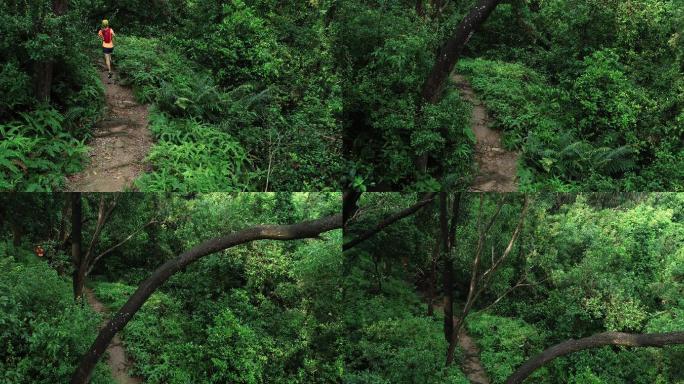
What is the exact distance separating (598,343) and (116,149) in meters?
7.10

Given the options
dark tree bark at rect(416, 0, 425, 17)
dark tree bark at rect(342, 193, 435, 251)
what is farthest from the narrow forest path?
dark tree bark at rect(416, 0, 425, 17)

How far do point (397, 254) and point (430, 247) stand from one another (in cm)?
53

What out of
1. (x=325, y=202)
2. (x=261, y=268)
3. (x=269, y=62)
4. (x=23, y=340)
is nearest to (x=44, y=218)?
(x=23, y=340)

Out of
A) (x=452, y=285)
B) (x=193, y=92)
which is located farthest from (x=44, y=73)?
(x=452, y=285)

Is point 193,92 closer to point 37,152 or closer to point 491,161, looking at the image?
point 37,152

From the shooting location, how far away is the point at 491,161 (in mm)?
9242

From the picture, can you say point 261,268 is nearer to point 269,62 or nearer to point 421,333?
point 421,333

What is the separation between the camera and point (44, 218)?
823 cm

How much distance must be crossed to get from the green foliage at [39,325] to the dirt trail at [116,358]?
0.41 feet

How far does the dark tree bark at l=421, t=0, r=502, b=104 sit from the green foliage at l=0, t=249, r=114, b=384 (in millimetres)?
5805

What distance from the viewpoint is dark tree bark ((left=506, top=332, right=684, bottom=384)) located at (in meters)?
7.53

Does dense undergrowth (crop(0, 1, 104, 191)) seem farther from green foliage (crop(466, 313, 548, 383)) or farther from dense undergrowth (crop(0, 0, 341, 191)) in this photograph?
green foliage (crop(466, 313, 548, 383))

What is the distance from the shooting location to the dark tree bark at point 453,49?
314 inches

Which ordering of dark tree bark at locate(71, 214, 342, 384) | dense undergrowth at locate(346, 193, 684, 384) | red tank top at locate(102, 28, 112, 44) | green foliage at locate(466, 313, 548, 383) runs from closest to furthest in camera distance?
dark tree bark at locate(71, 214, 342, 384), dense undergrowth at locate(346, 193, 684, 384), green foliage at locate(466, 313, 548, 383), red tank top at locate(102, 28, 112, 44)
